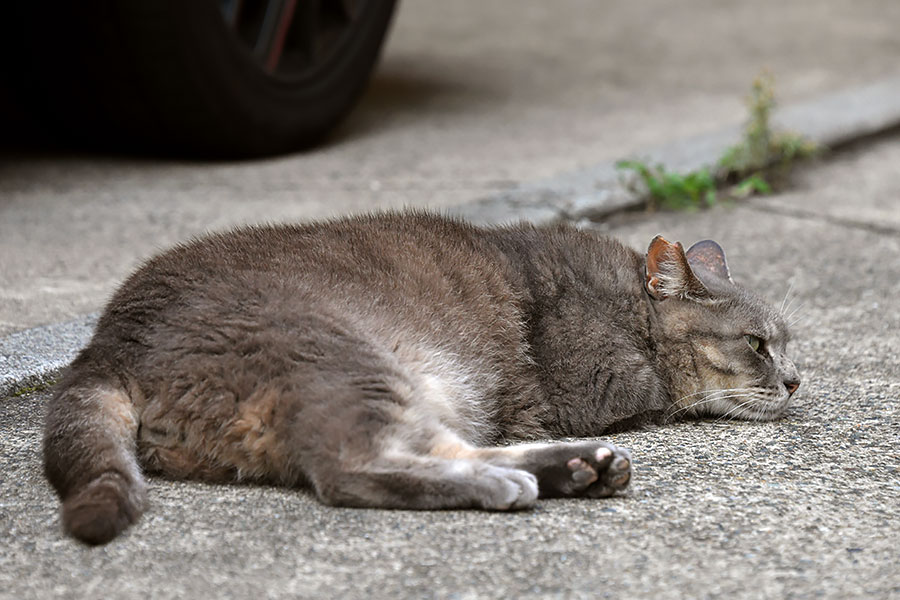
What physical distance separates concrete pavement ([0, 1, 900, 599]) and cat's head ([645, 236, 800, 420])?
0.07 metres

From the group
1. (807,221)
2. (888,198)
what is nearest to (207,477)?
(807,221)

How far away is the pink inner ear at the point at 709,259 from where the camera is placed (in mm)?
3246

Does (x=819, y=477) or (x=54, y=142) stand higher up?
(x=819, y=477)

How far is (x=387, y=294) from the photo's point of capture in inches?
106

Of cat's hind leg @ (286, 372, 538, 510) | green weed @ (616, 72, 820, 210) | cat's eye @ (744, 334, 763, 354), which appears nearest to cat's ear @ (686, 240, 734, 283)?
cat's eye @ (744, 334, 763, 354)

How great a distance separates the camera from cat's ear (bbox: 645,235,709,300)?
3021 mm

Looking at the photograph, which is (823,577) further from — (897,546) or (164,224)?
(164,224)

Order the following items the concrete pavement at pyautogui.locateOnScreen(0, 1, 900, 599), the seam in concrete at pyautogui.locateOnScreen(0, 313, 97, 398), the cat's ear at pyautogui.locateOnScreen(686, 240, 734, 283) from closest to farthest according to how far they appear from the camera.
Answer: the concrete pavement at pyautogui.locateOnScreen(0, 1, 900, 599), the seam in concrete at pyautogui.locateOnScreen(0, 313, 97, 398), the cat's ear at pyautogui.locateOnScreen(686, 240, 734, 283)

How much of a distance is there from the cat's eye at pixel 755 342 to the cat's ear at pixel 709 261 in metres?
0.22

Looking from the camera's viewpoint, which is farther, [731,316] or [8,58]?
[8,58]

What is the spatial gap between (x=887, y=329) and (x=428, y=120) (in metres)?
2.99

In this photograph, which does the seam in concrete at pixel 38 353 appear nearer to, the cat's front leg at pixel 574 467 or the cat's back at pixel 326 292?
the cat's back at pixel 326 292

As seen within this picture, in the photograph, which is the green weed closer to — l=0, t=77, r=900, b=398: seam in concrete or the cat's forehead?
l=0, t=77, r=900, b=398: seam in concrete

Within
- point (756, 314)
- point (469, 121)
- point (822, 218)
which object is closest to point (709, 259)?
point (756, 314)
